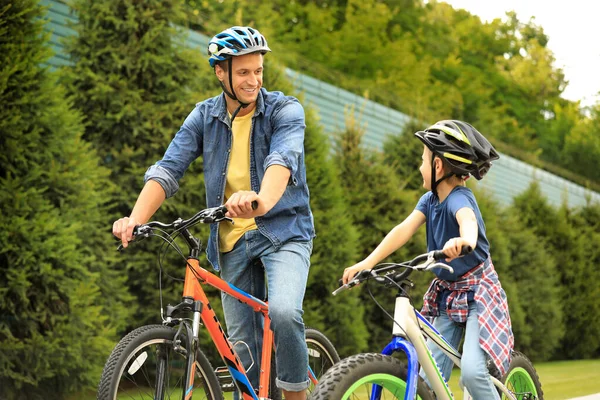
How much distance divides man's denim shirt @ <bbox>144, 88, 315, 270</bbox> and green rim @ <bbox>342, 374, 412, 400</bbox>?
37.4 inches

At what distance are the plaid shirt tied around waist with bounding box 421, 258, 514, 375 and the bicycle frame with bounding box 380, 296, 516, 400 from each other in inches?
13.6

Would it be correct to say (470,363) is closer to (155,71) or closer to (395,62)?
(155,71)

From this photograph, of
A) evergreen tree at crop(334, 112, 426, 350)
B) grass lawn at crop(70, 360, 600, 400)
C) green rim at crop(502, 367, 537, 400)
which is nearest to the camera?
green rim at crop(502, 367, 537, 400)

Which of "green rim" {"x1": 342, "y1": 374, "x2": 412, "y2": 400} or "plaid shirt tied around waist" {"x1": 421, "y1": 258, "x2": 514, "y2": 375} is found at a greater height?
"plaid shirt tied around waist" {"x1": 421, "y1": 258, "x2": 514, "y2": 375}

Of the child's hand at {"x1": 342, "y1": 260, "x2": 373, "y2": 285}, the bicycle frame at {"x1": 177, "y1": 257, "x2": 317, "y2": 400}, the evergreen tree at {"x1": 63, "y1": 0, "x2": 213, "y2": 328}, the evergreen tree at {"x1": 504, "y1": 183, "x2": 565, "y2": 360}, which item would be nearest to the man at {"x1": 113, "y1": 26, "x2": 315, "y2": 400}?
the bicycle frame at {"x1": 177, "y1": 257, "x2": 317, "y2": 400}

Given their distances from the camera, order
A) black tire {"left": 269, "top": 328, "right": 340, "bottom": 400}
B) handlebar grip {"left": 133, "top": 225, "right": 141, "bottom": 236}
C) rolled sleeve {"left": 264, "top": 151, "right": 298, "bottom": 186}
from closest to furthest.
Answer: handlebar grip {"left": 133, "top": 225, "right": 141, "bottom": 236} → rolled sleeve {"left": 264, "top": 151, "right": 298, "bottom": 186} → black tire {"left": 269, "top": 328, "right": 340, "bottom": 400}

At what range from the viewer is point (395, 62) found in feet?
129

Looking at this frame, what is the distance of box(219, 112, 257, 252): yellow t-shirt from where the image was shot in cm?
427

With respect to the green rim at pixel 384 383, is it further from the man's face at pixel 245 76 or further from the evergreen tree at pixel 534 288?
the evergreen tree at pixel 534 288

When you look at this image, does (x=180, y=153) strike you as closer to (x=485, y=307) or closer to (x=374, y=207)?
(x=485, y=307)

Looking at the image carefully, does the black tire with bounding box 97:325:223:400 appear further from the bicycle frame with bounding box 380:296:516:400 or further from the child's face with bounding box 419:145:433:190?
the child's face with bounding box 419:145:433:190

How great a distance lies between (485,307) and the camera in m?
4.14

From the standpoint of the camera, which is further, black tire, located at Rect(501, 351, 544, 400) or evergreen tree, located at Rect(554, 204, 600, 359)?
evergreen tree, located at Rect(554, 204, 600, 359)

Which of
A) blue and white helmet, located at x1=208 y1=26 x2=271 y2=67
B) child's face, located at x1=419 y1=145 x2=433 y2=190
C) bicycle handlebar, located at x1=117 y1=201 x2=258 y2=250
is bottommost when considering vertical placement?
bicycle handlebar, located at x1=117 y1=201 x2=258 y2=250
